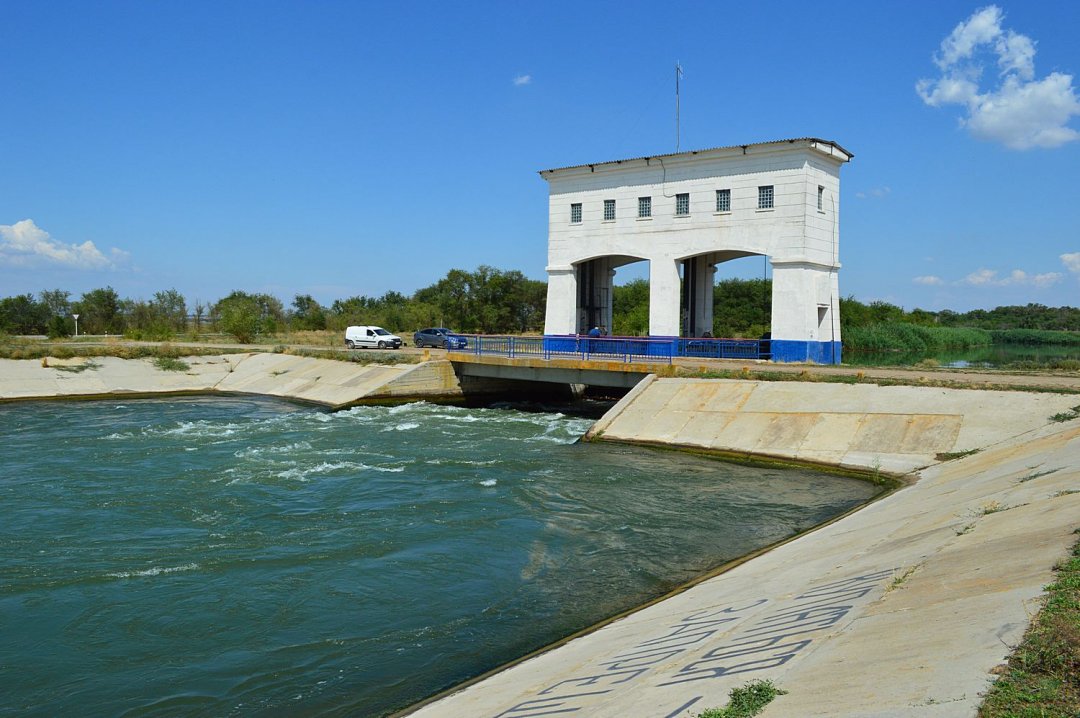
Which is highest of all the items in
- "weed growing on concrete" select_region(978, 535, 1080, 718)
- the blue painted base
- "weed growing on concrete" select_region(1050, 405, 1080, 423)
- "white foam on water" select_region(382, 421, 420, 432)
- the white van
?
the white van

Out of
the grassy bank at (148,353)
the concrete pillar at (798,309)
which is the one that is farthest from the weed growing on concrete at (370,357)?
the concrete pillar at (798,309)

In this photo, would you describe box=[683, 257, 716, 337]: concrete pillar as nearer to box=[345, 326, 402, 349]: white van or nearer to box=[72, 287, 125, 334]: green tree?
box=[345, 326, 402, 349]: white van

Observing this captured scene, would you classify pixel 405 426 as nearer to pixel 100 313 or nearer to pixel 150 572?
pixel 150 572

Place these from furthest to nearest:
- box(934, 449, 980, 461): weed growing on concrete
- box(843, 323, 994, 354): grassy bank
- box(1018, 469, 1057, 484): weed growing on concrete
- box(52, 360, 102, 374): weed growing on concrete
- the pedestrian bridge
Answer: box(843, 323, 994, 354): grassy bank → box(52, 360, 102, 374): weed growing on concrete → the pedestrian bridge → box(934, 449, 980, 461): weed growing on concrete → box(1018, 469, 1057, 484): weed growing on concrete

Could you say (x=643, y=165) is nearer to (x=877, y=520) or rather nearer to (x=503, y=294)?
(x=877, y=520)

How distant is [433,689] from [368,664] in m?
1.12

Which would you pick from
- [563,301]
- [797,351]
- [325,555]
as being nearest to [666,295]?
[563,301]

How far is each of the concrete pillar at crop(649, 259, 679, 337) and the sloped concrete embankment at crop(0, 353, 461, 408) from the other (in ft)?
34.2

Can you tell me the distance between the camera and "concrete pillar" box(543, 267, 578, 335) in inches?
1492

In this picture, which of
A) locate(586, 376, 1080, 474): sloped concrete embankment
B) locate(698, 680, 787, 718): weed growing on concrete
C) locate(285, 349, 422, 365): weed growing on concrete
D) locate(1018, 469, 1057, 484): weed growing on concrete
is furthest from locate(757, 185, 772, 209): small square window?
locate(698, 680, 787, 718): weed growing on concrete

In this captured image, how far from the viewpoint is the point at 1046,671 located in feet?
14.8

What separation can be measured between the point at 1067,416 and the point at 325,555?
1699 centimetres

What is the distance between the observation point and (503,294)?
83188 mm

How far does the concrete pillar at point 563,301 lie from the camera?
37.9 m
